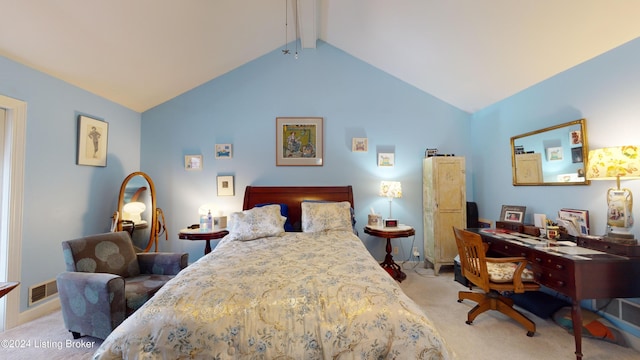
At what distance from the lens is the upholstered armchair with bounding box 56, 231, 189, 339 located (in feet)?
6.17

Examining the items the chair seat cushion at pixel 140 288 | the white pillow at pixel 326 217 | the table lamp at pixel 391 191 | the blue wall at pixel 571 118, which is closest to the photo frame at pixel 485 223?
the blue wall at pixel 571 118

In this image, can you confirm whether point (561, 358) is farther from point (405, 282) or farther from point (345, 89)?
point (345, 89)

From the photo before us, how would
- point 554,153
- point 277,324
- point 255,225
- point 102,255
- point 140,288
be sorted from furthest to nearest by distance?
1. point 255,225
2. point 554,153
3. point 102,255
4. point 140,288
5. point 277,324

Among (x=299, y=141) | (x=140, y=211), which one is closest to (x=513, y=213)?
(x=299, y=141)

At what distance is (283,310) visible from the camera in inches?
52.1

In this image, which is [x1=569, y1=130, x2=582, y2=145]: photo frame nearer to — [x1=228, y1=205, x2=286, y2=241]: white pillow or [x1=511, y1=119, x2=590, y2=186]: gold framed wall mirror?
[x1=511, y1=119, x2=590, y2=186]: gold framed wall mirror

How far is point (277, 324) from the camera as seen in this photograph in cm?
128

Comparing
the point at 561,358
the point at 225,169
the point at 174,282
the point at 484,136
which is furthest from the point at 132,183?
the point at 484,136

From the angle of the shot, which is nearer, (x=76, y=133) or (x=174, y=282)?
(x=174, y=282)

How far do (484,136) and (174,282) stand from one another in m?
4.27

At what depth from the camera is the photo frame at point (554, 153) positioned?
2546mm

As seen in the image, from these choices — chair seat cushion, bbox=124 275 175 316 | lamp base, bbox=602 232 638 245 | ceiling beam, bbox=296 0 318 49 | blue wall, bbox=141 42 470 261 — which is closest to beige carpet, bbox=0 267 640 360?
chair seat cushion, bbox=124 275 175 316

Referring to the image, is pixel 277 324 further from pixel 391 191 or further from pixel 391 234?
pixel 391 191

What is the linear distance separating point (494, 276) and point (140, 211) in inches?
174
